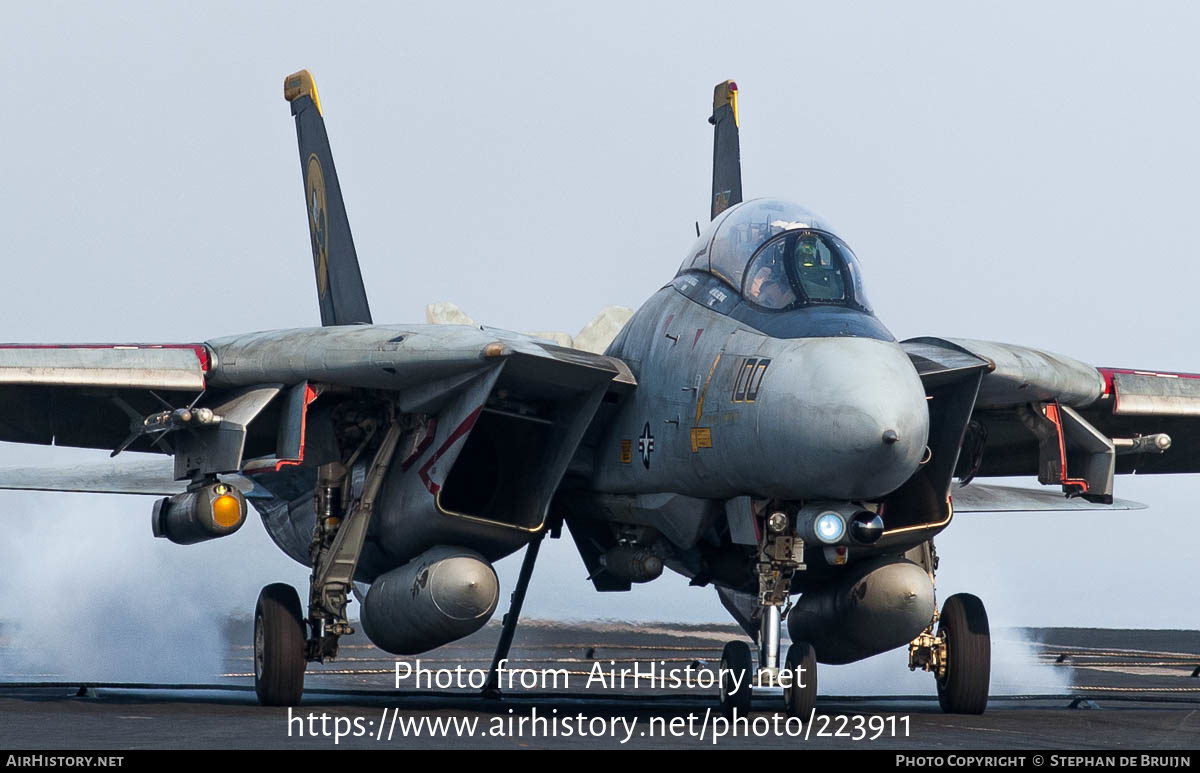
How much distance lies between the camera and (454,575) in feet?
39.0

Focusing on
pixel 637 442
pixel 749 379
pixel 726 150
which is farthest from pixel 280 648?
pixel 726 150

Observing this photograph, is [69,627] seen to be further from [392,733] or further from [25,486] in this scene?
[392,733]

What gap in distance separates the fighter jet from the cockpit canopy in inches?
0.9

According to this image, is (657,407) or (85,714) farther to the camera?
(657,407)

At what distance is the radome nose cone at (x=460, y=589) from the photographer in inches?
467

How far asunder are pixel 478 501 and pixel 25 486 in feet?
17.7

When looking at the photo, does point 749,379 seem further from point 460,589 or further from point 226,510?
point 226,510

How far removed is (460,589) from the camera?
468 inches

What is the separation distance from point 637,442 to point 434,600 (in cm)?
201

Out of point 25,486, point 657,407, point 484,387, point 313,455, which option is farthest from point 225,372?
point 25,486

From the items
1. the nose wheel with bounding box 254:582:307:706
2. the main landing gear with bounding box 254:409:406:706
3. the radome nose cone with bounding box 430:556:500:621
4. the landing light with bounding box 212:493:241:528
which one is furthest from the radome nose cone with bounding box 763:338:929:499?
the nose wheel with bounding box 254:582:307:706

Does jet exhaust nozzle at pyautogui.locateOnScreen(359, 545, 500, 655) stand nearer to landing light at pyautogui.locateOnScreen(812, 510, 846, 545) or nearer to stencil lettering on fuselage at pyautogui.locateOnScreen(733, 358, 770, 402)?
stencil lettering on fuselage at pyautogui.locateOnScreen(733, 358, 770, 402)

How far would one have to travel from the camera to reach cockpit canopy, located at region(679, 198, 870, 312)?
1102cm

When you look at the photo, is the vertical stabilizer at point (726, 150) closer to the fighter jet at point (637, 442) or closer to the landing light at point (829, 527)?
the fighter jet at point (637, 442)
